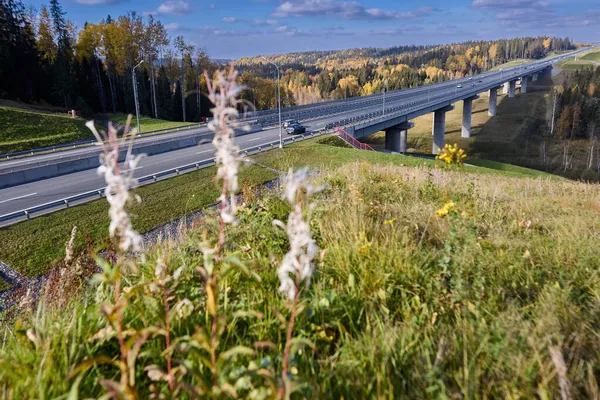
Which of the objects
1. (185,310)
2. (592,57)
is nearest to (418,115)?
(185,310)

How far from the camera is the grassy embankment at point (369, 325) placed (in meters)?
2.43

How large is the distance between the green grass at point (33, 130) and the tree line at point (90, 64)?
498 inches

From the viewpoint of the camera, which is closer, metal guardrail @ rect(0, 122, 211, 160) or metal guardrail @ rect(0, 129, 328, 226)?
metal guardrail @ rect(0, 129, 328, 226)

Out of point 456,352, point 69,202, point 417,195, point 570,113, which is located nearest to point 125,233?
point 456,352

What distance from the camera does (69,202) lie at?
17047mm

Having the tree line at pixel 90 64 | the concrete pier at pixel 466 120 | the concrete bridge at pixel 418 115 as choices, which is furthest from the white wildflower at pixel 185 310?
the concrete pier at pixel 466 120

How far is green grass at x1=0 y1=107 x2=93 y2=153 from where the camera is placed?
108 feet

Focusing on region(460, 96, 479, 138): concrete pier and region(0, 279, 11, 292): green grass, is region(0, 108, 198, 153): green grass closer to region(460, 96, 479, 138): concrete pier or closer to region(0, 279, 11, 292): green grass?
region(0, 279, 11, 292): green grass

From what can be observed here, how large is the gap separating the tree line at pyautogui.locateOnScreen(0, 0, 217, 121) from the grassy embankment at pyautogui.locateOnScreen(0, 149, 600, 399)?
4743cm

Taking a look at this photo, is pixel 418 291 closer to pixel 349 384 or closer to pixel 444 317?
pixel 444 317

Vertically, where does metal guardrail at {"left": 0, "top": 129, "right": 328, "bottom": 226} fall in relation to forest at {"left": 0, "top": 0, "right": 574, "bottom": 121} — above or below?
below

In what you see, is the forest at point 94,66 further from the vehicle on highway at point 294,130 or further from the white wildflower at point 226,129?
the white wildflower at point 226,129

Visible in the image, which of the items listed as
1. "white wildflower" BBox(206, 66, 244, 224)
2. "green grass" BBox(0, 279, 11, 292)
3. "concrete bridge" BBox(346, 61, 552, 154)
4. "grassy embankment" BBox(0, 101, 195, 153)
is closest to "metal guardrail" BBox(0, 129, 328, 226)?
"green grass" BBox(0, 279, 11, 292)

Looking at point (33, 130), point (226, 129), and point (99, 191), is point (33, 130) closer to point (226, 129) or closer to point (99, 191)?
point (99, 191)
